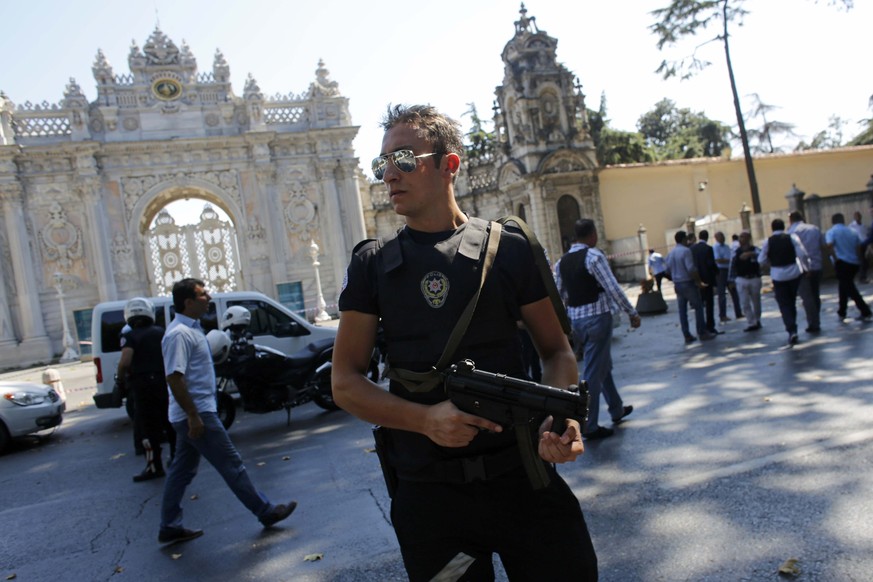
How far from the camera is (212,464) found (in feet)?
15.8

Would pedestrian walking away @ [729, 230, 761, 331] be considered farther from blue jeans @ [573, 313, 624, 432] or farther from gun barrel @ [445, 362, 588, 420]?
gun barrel @ [445, 362, 588, 420]

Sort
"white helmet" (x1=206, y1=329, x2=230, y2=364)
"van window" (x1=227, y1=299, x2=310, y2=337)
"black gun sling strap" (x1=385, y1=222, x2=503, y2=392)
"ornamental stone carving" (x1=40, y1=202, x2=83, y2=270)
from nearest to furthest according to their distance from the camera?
"black gun sling strap" (x1=385, y1=222, x2=503, y2=392) < "white helmet" (x1=206, y1=329, x2=230, y2=364) < "van window" (x1=227, y1=299, x2=310, y2=337) < "ornamental stone carving" (x1=40, y1=202, x2=83, y2=270)

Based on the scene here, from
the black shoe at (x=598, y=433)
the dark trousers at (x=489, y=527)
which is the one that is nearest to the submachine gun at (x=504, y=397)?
the dark trousers at (x=489, y=527)

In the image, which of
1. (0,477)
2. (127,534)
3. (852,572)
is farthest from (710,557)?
(0,477)

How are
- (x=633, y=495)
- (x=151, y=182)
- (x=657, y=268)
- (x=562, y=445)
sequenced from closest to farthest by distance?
1. (x=562, y=445)
2. (x=633, y=495)
3. (x=657, y=268)
4. (x=151, y=182)

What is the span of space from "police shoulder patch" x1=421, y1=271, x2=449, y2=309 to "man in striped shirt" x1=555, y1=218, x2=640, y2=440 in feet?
14.0

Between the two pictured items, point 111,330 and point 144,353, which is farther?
point 111,330

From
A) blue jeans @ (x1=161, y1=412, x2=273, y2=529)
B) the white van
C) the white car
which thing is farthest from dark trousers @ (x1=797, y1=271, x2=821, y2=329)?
the white car

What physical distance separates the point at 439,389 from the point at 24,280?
27691 millimetres

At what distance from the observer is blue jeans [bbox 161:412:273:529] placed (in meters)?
4.82

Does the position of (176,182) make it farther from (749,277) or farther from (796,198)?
(749,277)

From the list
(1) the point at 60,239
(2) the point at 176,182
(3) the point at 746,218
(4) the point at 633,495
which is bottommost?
(4) the point at 633,495

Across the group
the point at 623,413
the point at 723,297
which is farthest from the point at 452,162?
the point at 723,297

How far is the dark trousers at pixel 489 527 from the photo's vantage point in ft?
6.82
